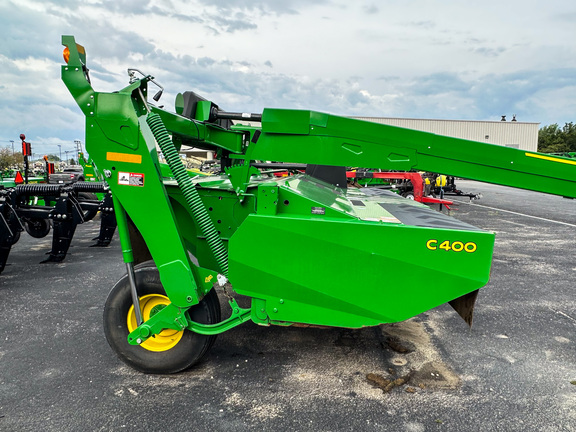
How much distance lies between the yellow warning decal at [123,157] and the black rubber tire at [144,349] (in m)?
0.78

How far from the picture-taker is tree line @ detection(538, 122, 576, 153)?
47.1 m

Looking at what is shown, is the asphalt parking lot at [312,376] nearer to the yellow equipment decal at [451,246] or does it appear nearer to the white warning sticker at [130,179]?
the yellow equipment decal at [451,246]

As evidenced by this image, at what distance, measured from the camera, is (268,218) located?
2604 millimetres

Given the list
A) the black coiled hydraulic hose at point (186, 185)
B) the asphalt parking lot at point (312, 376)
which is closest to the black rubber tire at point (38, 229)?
the asphalt parking lot at point (312, 376)

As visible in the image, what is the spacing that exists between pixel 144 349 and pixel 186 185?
1.23 m

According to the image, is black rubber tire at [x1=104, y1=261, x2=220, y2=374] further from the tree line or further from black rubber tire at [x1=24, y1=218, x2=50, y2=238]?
the tree line

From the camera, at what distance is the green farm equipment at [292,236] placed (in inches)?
101

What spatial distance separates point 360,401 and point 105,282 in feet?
12.8

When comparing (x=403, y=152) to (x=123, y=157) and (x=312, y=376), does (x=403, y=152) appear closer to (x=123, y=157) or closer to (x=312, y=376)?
(x=312, y=376)

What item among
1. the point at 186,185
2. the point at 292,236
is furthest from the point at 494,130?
the point at 186,185

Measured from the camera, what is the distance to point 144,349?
2.89 m

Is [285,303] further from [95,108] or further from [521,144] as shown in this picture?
[521,144]

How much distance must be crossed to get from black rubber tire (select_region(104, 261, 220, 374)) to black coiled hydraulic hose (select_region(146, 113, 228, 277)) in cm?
→ 32

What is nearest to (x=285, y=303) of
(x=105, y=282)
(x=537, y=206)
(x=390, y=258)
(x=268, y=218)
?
(x=268, y=218)
